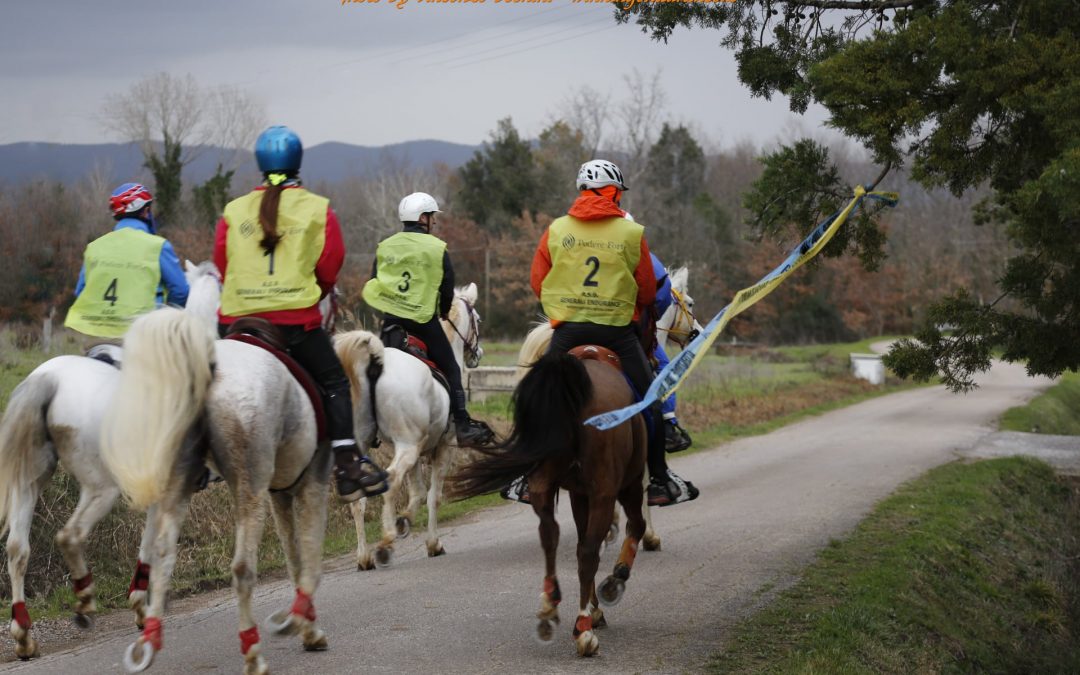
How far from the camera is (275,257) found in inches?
272

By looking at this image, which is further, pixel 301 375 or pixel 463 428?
pixel 463 428

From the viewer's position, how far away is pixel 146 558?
318 inches

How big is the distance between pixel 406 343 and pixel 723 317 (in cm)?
352

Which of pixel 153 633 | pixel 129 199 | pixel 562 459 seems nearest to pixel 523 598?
pixel 562 459

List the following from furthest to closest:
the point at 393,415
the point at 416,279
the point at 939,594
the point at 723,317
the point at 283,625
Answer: the point at 939,594 < the point at 416,279 < the point at 393,415 < the point at 723,317 < the point at 283,625

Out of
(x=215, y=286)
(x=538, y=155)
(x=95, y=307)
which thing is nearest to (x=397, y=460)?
(x=215, y=286)

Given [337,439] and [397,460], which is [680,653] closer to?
[337,439]

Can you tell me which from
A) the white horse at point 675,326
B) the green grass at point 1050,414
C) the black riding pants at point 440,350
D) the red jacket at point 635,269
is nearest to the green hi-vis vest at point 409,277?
the black riding pants at point 440,350

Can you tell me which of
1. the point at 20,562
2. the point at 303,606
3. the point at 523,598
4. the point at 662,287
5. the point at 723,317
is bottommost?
the point at 523,598

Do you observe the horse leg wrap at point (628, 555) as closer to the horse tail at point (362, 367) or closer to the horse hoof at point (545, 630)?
the horse hoof at point (545, 630)

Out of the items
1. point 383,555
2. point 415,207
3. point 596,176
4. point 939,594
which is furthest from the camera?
point 939,594

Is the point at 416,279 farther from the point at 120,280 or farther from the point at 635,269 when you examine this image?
the point at 635,269

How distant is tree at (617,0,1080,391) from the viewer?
27.9 feet

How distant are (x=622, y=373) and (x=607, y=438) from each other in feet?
2.40
